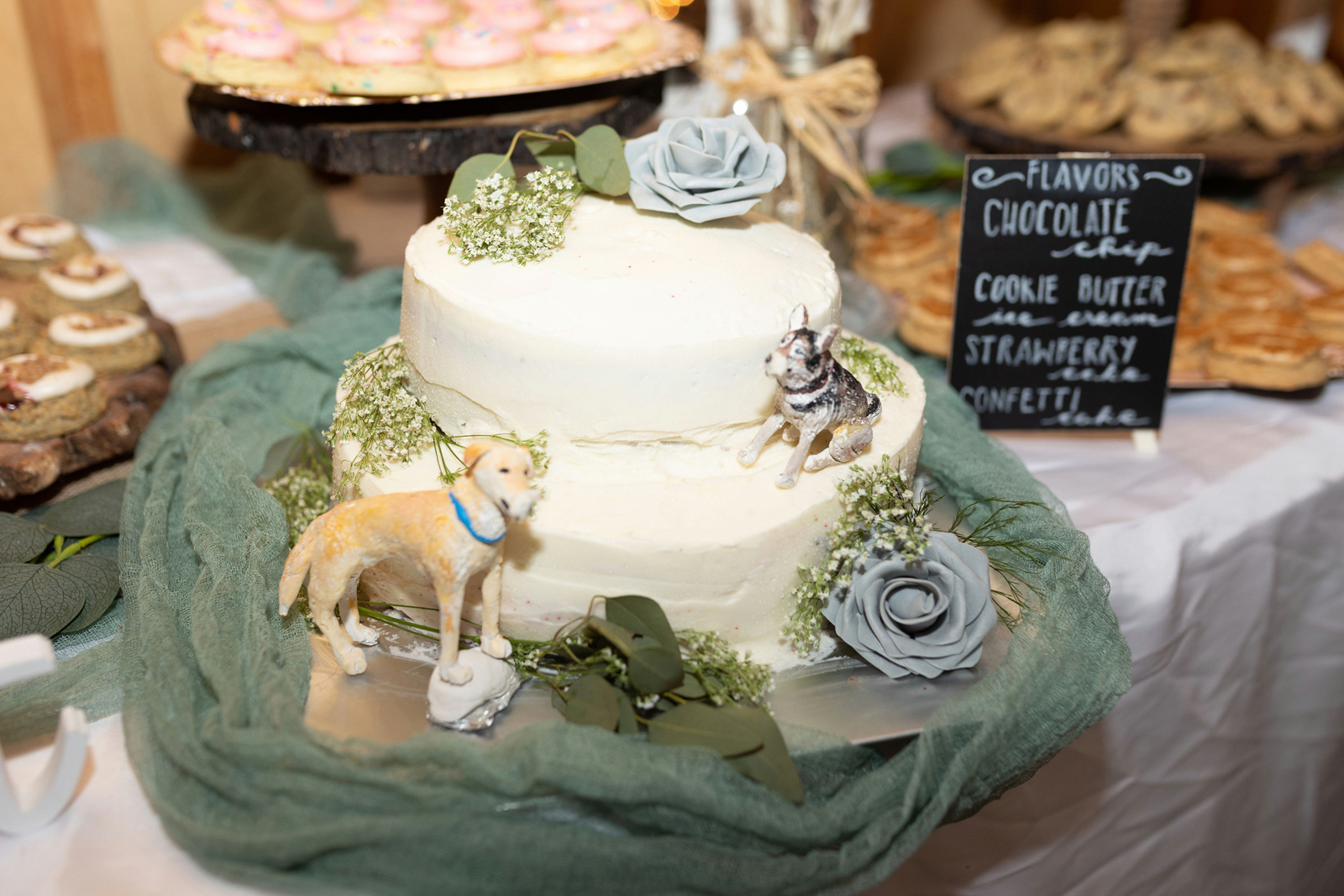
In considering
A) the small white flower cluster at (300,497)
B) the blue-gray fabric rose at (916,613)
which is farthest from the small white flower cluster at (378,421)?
the blue-gray fabric rose at (916,613)

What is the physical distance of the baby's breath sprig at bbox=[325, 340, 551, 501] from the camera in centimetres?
136

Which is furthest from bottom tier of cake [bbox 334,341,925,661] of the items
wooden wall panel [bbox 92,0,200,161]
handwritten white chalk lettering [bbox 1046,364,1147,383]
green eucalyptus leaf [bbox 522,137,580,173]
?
wooden wall panel [bbox 92,0,200,161]

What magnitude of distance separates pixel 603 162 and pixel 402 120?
0.72 meters

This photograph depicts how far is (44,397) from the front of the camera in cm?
180

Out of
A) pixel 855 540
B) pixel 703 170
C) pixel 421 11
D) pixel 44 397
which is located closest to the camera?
pixel 855 540

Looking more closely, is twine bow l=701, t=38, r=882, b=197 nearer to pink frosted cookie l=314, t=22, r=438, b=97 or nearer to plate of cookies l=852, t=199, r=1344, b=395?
plate of cookies l=852, t=199, r=1344, b=395

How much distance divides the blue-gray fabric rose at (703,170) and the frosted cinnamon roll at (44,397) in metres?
1.12

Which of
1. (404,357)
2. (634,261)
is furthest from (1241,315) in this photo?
(404,357)

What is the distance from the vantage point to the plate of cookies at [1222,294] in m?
2.12

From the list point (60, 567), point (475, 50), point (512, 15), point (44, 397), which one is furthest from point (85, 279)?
point (512, 15)

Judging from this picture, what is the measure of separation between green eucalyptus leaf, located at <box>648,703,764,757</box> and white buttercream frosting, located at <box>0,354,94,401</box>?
130 cm

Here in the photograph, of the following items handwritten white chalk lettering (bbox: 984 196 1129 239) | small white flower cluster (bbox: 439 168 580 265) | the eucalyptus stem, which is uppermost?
small white flower cluster (bbox: 439 168 580 265)

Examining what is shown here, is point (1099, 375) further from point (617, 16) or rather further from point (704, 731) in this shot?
point (617, 16)

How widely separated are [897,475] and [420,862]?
0.78m
